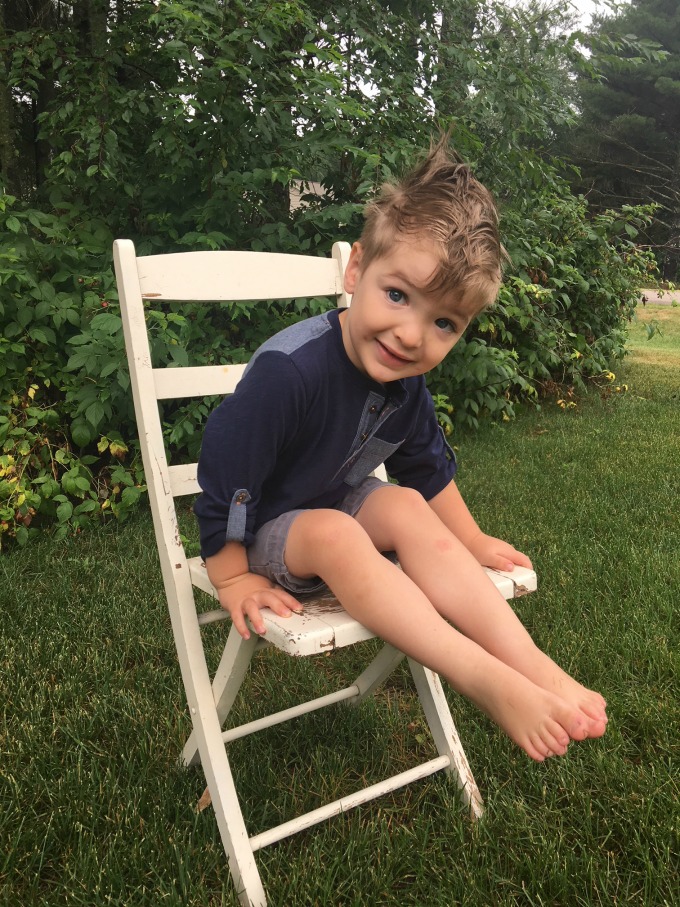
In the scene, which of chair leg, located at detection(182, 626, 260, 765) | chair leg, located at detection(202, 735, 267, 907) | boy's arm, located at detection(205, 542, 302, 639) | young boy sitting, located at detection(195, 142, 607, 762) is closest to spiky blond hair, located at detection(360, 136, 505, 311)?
young boy sitting, located at detection(195, 142, 607, 762)

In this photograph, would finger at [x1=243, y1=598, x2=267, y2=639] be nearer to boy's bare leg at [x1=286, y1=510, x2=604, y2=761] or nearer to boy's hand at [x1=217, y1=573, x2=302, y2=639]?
boy's hand at [x1=217, y1=573, x2=302, y2=639]

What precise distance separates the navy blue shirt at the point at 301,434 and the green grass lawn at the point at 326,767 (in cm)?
66

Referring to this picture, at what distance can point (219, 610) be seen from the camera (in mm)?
1628

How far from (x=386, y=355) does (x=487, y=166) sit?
3.66 m

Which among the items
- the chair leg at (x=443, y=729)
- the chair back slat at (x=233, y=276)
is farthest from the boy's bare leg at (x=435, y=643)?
the chair back slat at (x=233, y=276)

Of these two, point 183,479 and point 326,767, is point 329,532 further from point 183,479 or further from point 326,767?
point 326,767

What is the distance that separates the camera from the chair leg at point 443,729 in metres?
1.74

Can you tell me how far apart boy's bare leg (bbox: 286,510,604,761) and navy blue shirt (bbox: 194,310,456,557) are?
19 cm

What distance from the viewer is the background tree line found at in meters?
3.24

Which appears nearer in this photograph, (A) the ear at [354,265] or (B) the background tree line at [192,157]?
(A) the ear at [354,265]

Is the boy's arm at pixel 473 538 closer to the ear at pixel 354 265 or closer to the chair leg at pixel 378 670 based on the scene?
the chair leg at pixel 378 670

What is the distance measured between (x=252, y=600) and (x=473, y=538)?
23.2 inches

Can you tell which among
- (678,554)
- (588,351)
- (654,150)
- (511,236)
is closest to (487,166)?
(511,236)

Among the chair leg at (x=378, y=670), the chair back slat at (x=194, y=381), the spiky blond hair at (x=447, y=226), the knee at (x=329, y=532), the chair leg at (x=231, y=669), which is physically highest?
the spiky blond hair at (x=447, y=226)
